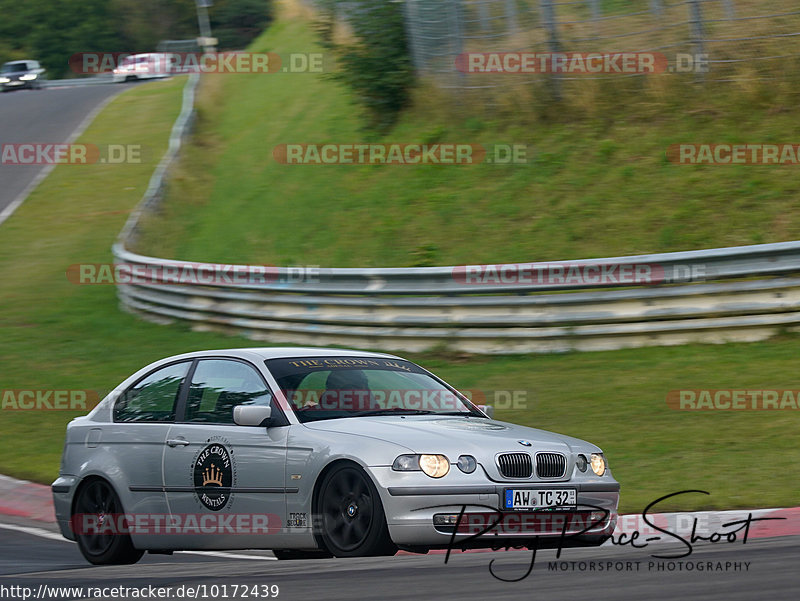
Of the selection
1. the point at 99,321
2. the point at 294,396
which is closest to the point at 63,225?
the point at 99,321

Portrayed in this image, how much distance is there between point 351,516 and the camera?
6.69 metres

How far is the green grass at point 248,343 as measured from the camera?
9.56 metres

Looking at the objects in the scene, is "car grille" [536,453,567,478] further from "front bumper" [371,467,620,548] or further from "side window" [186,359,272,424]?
"side window" [186,359,272,424]

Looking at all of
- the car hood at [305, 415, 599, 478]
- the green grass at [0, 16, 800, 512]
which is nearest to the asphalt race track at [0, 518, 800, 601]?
the car hood at [305, 415, 599, 478]

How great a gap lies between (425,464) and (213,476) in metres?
1.46

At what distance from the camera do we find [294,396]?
24.4 feet

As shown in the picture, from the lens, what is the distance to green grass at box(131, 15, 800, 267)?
→ 15.6 meters

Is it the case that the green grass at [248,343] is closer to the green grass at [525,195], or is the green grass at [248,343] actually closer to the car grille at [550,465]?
the green grass at [525,195]

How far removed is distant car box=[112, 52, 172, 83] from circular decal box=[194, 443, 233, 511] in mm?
50279

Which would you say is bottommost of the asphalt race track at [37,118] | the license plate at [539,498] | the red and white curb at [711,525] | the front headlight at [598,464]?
the asphalt race track at [37,118]

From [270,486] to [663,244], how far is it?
9.20 m

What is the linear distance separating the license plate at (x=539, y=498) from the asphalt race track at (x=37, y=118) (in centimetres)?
2438

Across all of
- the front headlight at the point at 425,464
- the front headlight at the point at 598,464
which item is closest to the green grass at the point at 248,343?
the front headlight at the point at 598,464

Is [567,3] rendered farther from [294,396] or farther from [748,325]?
[294,396]
